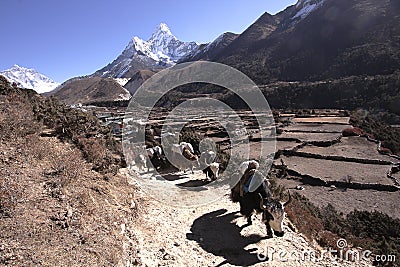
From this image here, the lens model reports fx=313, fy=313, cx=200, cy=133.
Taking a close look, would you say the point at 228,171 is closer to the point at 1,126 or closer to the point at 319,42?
the point at 1,126

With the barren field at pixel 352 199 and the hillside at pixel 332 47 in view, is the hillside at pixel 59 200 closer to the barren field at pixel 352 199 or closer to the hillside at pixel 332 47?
the barren field at pixel 352 199

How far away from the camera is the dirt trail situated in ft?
19.8

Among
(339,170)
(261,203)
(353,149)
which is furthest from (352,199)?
(353,149)

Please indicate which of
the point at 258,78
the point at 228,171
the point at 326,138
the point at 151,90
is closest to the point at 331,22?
the point at 258,78

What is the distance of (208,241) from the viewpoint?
6949mm

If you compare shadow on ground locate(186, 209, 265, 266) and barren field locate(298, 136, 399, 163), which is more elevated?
shadow on ground locate(186, 209, 265, 266)

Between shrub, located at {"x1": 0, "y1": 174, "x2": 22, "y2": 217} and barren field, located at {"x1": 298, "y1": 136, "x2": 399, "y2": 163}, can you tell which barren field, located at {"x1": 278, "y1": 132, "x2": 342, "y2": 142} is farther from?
shrub, located at {"x1": 0, "y1": 174, "x2": 22, "y2": 217}

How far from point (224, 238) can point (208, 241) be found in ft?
1.31

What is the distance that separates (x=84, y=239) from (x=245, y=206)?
386cm

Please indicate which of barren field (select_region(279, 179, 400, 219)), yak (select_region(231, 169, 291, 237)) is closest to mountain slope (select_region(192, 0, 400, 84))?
barren field (select_region(279, 179, 400, 219))

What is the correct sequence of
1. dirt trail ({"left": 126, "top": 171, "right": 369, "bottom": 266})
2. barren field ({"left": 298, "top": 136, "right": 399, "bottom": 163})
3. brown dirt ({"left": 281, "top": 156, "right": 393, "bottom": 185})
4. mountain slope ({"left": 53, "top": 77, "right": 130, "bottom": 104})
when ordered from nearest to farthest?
1. dirt trail ({"left": 126, "top": 171, "right": 369, "bottom": 266})
2. brown dirt ({"left": 281, "top": 156, "right": 393, "bottom": 185})
3. barren field ({"left": 298, "top": 136, "right": 399, "bottom": 163})
4. mountain slope ({"left": 53, "top": 77, "right": 130, "bottom": 104})

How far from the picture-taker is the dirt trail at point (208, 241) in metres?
6.03

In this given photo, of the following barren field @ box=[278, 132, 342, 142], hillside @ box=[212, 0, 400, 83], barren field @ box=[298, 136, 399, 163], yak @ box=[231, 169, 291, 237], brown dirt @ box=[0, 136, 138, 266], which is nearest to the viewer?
brown dirt @ box=[0, 136, 138, 266]

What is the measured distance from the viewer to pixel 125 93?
440 ft
